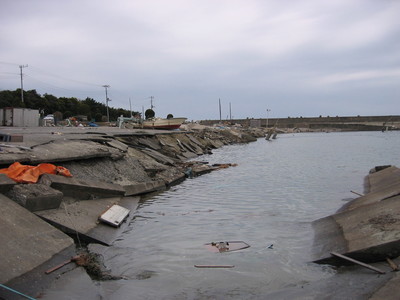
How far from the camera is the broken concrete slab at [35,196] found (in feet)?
23.8

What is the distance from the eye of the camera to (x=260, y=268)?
6648 millimetres

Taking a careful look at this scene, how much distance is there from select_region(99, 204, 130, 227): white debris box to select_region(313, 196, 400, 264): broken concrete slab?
4.25 m

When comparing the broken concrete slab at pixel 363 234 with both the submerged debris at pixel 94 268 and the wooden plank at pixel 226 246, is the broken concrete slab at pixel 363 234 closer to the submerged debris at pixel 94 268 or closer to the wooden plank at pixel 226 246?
the wooden plank at pixel 226 246

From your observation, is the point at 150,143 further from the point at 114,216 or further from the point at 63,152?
the point at 114,216

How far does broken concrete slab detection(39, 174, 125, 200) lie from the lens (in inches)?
350

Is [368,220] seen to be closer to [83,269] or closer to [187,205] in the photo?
[83,269]

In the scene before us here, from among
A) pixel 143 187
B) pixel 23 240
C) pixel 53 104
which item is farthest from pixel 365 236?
pixel 53 104

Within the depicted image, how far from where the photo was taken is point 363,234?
6875 mm

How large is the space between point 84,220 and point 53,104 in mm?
82429

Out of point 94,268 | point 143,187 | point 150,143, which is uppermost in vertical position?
point 150,143

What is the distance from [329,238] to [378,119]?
474 ft

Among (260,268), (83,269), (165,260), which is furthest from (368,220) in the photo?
(83,269)

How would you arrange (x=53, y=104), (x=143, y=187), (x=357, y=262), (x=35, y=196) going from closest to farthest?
1. (x=357, y=262)
2. (x=35, y=196)
3. (x=143, y=187)
4. (x=53, y=104)

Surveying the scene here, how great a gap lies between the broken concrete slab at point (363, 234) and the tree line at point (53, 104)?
64.0 meters
